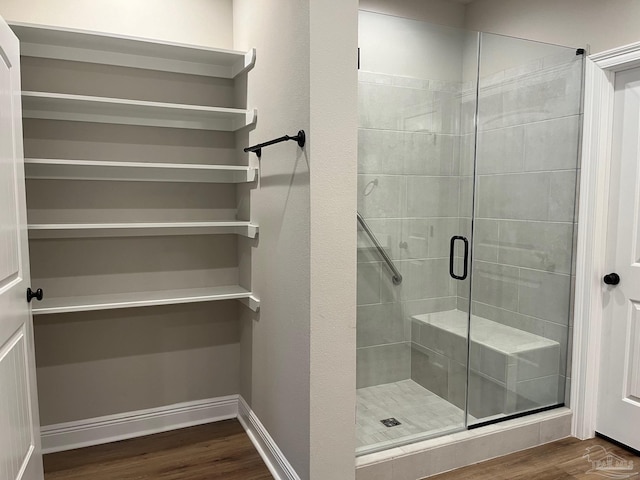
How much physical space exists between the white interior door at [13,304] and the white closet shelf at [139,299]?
399mm

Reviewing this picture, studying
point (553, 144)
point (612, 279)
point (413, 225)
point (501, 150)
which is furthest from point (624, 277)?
point (413, 225)

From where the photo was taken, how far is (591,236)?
263 centimetres

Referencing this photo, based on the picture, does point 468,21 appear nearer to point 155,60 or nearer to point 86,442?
point 155,60

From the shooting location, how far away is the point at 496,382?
2699mm

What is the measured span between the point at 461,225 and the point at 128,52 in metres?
1.96

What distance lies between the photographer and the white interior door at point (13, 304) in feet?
5.35

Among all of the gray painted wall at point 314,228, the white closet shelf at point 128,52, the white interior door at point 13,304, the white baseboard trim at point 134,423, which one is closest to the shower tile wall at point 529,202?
the gray painted wall at point 314,228

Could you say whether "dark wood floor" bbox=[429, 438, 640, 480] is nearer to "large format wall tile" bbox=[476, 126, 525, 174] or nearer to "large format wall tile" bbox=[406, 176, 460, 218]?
"large format wall tile" bbox=[406, 176, 460, 218]

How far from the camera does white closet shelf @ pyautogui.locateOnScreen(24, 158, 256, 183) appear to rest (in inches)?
92.1

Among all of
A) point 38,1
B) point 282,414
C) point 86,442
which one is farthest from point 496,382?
point 38,1

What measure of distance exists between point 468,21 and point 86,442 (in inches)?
144

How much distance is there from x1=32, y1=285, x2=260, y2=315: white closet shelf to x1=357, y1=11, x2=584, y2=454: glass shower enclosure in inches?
29.6

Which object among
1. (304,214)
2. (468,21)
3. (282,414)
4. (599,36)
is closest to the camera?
(304,214)

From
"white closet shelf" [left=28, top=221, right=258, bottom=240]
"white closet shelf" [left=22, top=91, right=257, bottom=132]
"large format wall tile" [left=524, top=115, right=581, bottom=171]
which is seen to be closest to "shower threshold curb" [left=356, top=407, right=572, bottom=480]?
"white closet shelf" [left=28, top=221, right=258, bottom=240]
